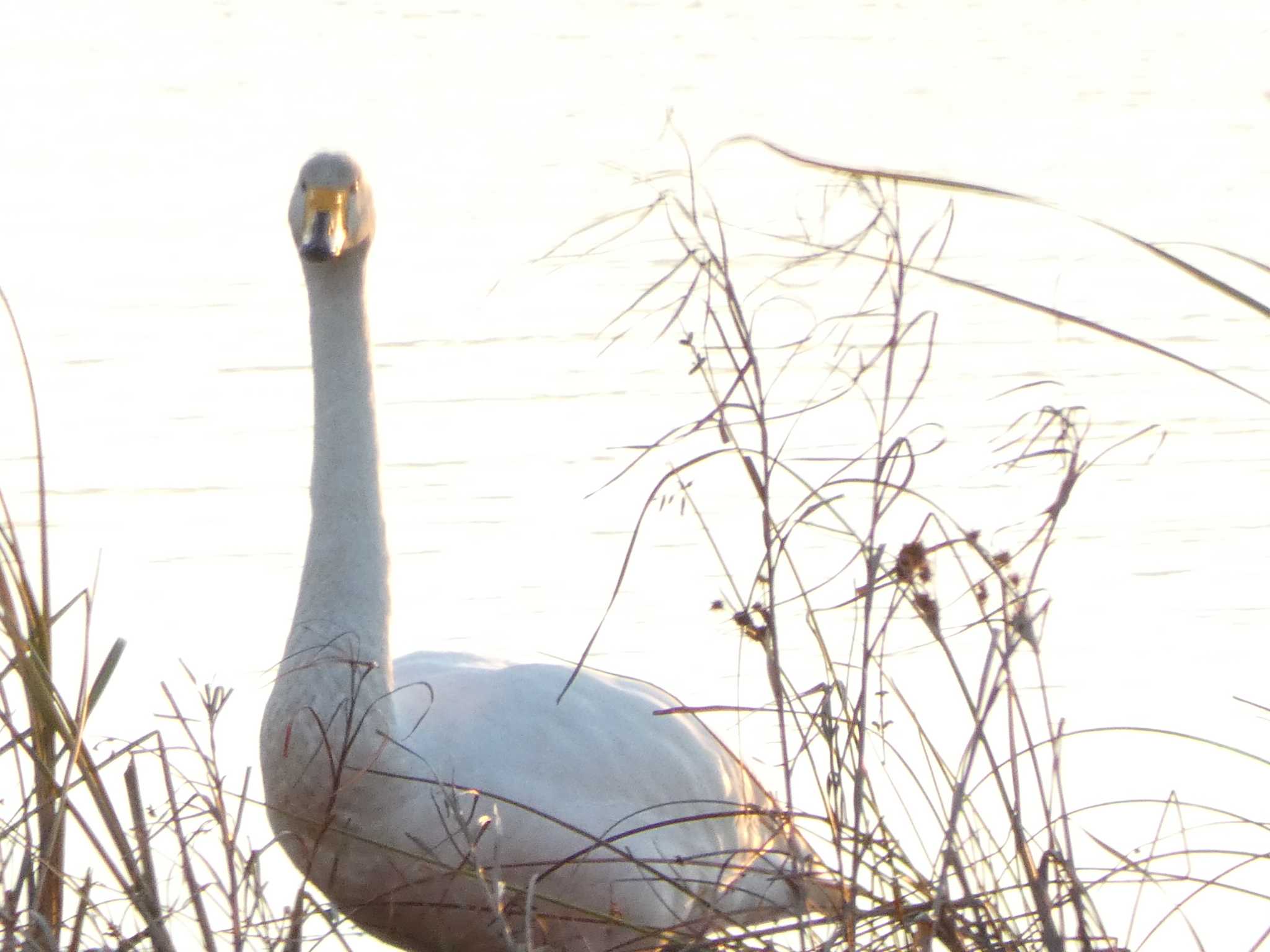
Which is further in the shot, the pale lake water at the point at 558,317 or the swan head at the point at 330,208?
the pale lake water at the point at 558,317

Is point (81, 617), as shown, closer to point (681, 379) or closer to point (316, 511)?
point (316, 511)

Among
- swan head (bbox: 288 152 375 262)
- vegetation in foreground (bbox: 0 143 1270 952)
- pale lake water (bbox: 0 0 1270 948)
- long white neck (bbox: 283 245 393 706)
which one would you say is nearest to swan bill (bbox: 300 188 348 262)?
swan head (bbox: 288 152 375 262)

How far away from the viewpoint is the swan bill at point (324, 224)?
164 inches

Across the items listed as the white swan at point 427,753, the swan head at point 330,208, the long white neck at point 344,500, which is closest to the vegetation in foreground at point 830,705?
the white swan at point 427,753

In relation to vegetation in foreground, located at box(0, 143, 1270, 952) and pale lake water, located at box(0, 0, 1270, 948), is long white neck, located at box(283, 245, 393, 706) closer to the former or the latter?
vegetation in foreground, located at box(0, 143, 1270, 952)

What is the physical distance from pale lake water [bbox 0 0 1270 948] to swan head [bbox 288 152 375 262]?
0.69 metres

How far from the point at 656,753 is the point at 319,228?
47.1 inches

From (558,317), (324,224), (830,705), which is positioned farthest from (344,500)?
(558,317)

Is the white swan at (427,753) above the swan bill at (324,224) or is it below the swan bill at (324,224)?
below

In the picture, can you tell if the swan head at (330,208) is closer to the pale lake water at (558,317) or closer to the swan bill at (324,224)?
the swan bill at (324,224)

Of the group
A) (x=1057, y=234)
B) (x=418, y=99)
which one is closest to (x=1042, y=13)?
(x=418, y=99)

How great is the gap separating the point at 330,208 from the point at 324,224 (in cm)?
5

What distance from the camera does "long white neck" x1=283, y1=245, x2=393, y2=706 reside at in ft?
13.3

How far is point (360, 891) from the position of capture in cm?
383
